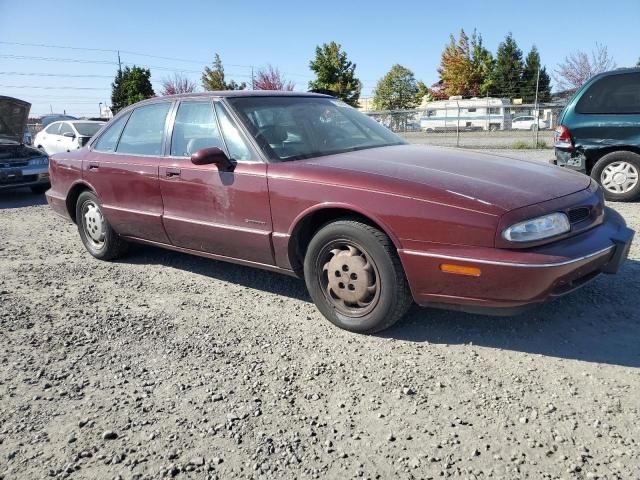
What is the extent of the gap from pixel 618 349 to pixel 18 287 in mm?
4552

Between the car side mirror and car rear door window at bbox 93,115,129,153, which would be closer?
the car side mirror

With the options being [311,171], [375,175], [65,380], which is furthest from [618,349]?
[65,380]

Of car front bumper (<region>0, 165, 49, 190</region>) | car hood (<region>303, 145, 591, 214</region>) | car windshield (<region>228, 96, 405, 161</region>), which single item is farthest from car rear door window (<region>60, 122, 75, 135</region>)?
car hood (<region>303, 145, 591, 214</region>)

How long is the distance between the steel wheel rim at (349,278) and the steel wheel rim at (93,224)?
109 inches

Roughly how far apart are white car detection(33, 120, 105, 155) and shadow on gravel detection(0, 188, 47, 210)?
2985mm

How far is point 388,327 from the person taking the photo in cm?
331

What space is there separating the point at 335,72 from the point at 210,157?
38837mm

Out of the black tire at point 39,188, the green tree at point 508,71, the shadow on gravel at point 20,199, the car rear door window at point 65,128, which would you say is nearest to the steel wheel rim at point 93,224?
the shadow on gravel at point 20,199

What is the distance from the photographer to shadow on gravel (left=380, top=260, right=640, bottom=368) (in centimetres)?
301

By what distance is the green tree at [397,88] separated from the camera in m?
59.1

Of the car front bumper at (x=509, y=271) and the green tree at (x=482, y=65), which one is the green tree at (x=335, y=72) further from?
the car front bumper at (x=509, y=271)

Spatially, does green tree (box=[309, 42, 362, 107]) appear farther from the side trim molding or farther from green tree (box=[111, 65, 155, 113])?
the side trim molding

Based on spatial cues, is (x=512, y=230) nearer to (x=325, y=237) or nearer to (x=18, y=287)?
(x=325, y=237)

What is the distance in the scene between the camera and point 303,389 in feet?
8.95
